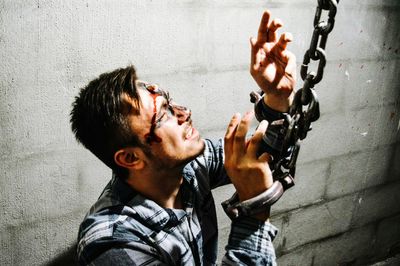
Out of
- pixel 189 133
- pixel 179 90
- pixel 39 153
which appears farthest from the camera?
pixel 179 90

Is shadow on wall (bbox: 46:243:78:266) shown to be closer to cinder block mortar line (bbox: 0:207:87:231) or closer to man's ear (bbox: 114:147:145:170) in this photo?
cinder block mortar line (bbox: 0:207:87:231)

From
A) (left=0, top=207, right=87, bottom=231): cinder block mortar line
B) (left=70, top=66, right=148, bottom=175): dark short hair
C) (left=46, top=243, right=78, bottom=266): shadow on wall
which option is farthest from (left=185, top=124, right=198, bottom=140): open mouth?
(left=46, top=243, right=78, bottom=266): shadow on wall

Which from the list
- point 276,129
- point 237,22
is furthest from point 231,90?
point 276,129

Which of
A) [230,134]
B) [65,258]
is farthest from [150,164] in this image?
[65,258]

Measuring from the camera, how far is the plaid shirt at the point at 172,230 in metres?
1.14

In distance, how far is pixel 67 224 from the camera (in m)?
1.63

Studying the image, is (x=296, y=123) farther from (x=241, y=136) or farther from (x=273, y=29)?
(x=273, y=29)

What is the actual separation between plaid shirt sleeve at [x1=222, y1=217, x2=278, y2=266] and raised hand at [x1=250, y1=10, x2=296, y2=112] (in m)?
0.42

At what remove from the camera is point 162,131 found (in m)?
1.31

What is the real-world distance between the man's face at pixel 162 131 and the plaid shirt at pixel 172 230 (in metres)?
0.16

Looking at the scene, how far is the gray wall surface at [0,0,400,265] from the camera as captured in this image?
141cm

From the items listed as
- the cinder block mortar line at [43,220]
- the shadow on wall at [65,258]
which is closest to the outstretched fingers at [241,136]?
the cinder block mortar line at [43,220]

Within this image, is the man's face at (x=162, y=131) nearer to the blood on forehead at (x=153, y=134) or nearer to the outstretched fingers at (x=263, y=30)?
the blood on forehead at (x=153, y=134)

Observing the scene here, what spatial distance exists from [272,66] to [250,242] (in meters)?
0.55
